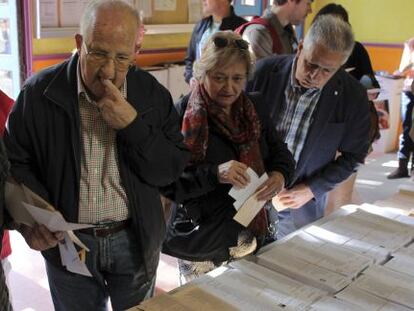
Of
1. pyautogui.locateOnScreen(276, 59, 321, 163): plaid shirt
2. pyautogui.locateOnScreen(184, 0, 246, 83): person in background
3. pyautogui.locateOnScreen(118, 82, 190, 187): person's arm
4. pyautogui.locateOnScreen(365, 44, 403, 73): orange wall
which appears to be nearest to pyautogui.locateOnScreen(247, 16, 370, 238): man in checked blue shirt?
pyautogui.locateOnScreen(276, 59, 321, 163): plaid shirt

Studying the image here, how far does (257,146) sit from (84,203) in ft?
2.24

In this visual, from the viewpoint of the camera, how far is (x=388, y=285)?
1.50 metres

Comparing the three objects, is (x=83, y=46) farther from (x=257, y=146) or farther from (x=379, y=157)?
(x=379, y=157)

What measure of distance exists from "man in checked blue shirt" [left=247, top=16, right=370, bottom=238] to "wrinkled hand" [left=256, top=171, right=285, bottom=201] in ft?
1.15

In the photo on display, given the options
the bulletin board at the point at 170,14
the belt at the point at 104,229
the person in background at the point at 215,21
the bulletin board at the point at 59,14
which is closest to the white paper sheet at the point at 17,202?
the belt at the point at 104,229

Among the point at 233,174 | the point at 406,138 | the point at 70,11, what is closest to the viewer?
the point at 233,174

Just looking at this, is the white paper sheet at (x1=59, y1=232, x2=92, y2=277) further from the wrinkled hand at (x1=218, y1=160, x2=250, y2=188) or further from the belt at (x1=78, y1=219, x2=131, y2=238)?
the wrinkled hand at (x1=218, y1=160, x2=250, y2=188)

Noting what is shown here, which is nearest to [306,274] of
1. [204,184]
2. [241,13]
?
[204,184]

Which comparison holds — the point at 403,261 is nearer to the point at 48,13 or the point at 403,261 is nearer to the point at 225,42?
the point at 225,42

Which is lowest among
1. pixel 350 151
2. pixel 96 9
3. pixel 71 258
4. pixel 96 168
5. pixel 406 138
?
pixel 406 138

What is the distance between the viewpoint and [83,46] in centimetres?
142

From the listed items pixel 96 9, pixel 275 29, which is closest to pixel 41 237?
pixel 96 9

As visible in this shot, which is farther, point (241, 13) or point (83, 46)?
point (241, 13)

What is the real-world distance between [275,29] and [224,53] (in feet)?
4.85
